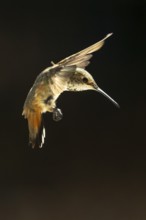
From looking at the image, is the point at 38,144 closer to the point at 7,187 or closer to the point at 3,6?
the point at 7,187

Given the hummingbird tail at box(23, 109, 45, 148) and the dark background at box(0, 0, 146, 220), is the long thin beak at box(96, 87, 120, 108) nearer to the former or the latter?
the dark background at box(0, 0, 146, 220)

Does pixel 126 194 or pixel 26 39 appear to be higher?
pixel 26 39

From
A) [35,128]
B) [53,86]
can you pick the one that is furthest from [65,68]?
[35,128]

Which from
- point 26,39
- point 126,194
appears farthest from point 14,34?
point 126,194

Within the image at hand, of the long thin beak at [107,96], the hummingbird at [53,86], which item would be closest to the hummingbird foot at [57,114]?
the hummingbird at [53,86]

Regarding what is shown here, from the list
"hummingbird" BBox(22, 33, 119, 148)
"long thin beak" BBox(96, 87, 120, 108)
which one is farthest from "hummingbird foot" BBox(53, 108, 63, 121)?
"long thin beak" BBox(96, 87, 120, 108)

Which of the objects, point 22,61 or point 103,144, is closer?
point 22,61
